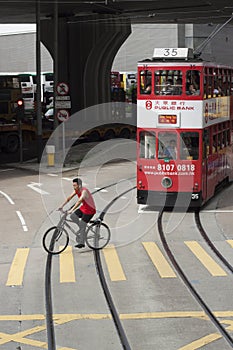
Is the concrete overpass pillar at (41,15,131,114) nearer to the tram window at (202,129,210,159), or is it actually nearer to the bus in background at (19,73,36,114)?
the bus in background at (19,73,36,114)

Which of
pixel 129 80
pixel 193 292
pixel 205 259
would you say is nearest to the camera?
pixel 193 292

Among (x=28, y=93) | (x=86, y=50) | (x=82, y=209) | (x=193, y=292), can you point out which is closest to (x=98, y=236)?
(x=82, y=209)

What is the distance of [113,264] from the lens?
16609mm

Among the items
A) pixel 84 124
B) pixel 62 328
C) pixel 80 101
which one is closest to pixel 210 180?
pixel 62 328

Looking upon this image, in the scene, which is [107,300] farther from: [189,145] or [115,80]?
[115,80]

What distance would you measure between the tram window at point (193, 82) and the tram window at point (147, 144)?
174 centimetres

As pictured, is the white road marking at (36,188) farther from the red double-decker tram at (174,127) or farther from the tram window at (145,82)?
the tram window at (145,82)

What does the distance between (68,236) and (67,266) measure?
1560 mm

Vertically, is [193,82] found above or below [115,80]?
above

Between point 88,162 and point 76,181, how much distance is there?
18.6m

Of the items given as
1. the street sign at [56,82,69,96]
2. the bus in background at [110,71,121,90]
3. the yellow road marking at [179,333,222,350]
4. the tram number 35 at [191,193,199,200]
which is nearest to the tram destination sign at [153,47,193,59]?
the tram number 35 at [191,193,199,200]

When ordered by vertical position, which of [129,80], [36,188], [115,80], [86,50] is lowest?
[36,188]

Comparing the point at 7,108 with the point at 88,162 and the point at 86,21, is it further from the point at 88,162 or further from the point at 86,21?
the point at 88,162

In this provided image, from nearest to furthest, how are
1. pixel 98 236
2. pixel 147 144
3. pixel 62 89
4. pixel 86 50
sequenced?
pixel 98 236, pixel 147 144, pixel 62 89, pixel 86 50
